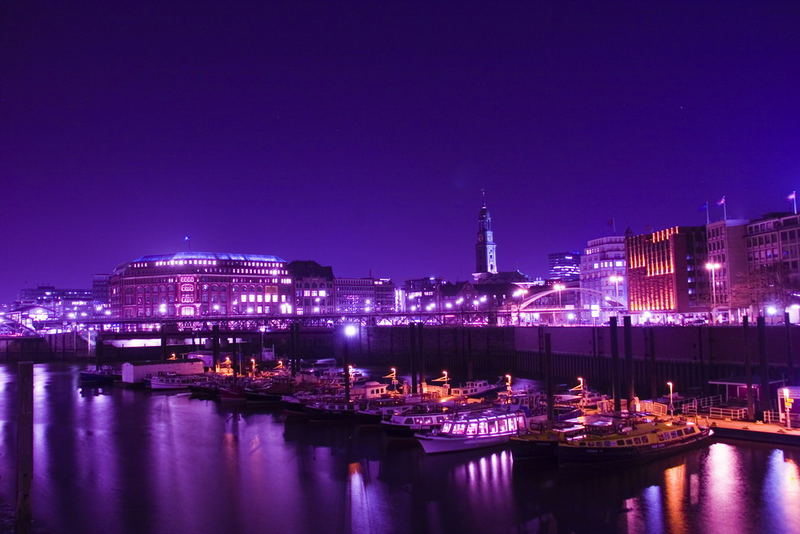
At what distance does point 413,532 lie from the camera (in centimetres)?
2856

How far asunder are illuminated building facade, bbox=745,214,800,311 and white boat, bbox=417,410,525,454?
156ft

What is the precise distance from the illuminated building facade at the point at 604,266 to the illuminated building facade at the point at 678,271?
28.6 meters

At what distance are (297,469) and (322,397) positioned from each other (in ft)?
56.4

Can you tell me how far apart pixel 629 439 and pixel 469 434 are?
31.7 feet

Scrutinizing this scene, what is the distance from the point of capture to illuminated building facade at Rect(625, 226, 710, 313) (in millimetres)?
110375

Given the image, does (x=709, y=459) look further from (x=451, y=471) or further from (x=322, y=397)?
(x=322, y=397)

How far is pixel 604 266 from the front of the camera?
150750 millimetres

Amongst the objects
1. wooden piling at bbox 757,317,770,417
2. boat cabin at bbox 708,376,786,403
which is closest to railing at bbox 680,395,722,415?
boat cabin at bbox 708,376,786,403

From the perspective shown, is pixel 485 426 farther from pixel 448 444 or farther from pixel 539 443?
pixel 539 443

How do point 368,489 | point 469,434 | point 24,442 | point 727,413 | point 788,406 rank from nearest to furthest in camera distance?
point 24,442, point 368,489, point 788,406, point 469,434, point 727,413

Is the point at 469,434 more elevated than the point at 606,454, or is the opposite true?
the point at 469,434

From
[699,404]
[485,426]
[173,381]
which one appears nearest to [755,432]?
[699,404]

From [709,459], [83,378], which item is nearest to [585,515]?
[709,459]

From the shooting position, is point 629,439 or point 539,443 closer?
point 629,439
